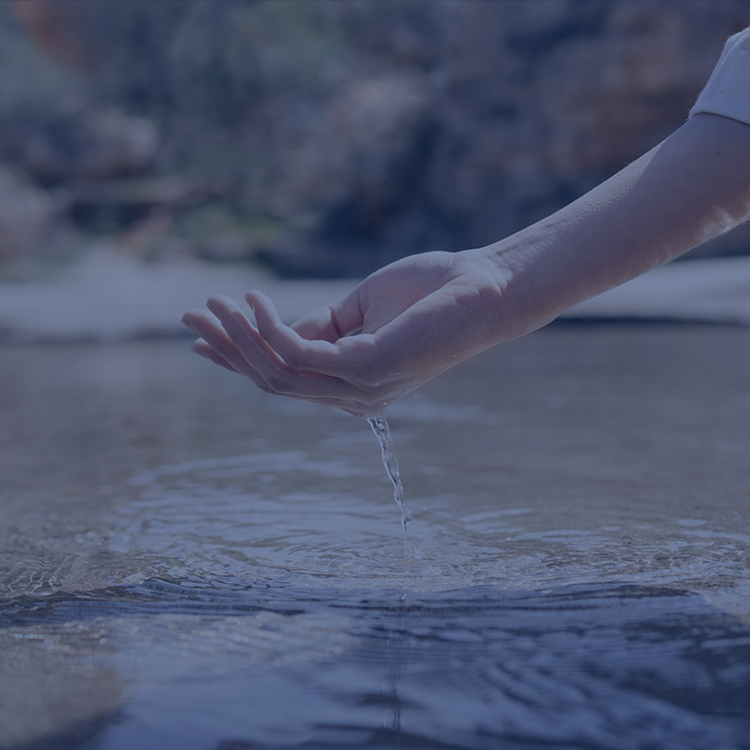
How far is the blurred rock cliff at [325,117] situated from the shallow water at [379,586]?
10.8 metres

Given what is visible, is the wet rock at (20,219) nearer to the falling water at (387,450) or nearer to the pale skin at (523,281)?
the falling water at (387,450)


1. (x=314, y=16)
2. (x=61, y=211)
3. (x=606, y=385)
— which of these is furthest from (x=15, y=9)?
(x=606, y=385)

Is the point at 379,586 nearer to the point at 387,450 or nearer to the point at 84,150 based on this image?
the point at 387,450

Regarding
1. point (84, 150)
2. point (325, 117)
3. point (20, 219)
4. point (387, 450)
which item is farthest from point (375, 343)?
point (325, 117)

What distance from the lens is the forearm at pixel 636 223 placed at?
137cm

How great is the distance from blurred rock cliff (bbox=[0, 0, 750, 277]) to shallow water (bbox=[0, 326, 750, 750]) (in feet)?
35.4

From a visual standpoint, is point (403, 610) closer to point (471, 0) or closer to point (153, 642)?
point (153, 642)

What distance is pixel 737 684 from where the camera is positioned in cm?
95

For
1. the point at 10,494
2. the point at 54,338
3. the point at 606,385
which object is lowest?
the point at 10,494

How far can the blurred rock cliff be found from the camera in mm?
13414

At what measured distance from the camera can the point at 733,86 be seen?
1380 millimetres

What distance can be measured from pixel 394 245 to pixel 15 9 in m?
18.4

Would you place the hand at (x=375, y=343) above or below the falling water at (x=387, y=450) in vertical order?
above

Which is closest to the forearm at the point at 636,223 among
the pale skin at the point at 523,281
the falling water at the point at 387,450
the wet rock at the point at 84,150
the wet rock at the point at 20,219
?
the pale skin at the point at 523,281
